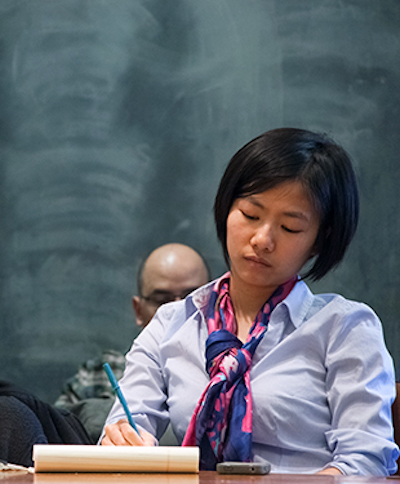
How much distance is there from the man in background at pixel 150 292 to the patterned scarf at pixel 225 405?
1478mm

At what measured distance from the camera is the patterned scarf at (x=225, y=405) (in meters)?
1.08

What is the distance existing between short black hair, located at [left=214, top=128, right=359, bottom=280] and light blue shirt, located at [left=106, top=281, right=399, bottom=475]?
0.34ft

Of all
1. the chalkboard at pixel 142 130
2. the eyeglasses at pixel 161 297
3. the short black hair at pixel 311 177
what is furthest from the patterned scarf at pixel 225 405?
the chalkboard at pixel 142 130

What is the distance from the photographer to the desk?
0.67 metres

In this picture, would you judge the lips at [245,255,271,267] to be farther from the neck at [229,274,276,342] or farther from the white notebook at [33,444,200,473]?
the white notebook at [33,444,200,473]

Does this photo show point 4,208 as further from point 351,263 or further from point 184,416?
point 184,416

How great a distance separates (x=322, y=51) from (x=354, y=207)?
6.21ft

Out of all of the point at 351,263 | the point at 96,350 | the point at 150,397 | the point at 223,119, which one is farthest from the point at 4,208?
the point at 150,397

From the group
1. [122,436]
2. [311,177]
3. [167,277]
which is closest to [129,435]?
[122,436]

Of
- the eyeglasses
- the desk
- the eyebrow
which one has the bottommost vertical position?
the desk

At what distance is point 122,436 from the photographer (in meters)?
1.00

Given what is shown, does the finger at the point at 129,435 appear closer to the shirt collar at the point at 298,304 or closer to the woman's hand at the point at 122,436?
the woman's hand at the point at 122,436

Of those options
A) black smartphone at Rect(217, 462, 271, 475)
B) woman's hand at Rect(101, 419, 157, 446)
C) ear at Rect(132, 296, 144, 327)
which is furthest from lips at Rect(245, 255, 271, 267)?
ear at Rect(132, 296, 144, 327)

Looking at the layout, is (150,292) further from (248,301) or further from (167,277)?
(248,301)
